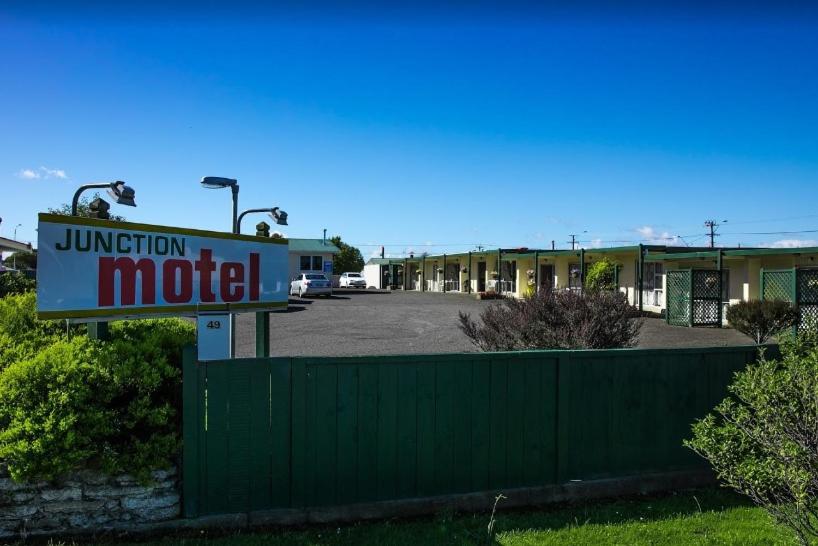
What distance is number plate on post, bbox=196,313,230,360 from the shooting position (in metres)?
4.52

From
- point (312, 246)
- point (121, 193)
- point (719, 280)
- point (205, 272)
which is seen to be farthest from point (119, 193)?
point (312, 246)

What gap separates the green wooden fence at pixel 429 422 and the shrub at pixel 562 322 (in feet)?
4.72

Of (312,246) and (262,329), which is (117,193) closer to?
(262,329)

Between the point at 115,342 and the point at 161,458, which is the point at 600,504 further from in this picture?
the point at 115,342

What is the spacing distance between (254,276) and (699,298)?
2110 cm

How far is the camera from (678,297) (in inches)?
918

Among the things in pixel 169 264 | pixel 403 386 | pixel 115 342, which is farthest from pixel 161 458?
pixel 403 386

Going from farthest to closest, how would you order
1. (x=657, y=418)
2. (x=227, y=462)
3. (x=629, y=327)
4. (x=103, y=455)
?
1. (x=629, y=327)
2. (x=657, y=418)
3. (x=227, y=462)
4. (x=103, y=455)

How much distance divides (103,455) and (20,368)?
0.85 meters

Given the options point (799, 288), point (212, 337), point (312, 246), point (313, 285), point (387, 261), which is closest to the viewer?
point (212, 337)

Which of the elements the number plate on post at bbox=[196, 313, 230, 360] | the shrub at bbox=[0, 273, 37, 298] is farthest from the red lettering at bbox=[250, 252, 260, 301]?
the shrub at bbox=[0, 273, 37, 298]

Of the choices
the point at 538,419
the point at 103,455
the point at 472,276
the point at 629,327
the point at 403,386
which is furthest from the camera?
the point at 472,276

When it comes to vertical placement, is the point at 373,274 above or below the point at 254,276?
above

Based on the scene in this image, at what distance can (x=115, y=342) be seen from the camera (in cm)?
465
